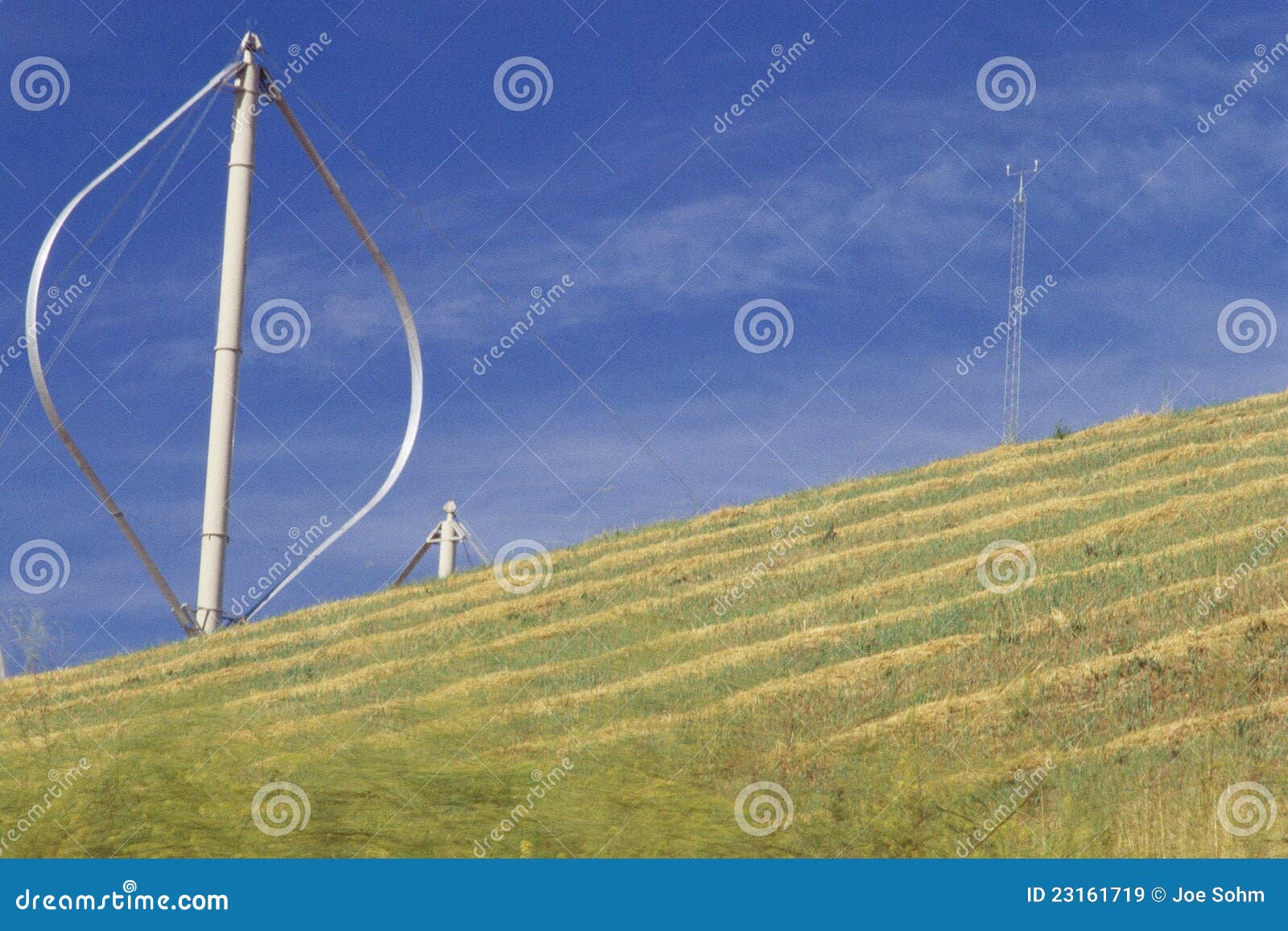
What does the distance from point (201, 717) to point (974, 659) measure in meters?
8.51

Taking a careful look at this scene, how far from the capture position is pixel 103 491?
2283 centimetres

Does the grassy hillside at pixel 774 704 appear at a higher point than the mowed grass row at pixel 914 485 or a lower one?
lower

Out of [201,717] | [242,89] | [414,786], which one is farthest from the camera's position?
[242,89]

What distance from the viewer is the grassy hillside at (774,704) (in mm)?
9852

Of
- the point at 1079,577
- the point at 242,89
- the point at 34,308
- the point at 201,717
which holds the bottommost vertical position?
the point at 201,717

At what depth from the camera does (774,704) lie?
12711 millimetres

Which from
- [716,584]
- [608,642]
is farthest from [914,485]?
[608,642]

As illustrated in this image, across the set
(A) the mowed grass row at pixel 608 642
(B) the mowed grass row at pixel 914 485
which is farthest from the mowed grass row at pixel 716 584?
(B) the mowed grass row at pixel 914 485

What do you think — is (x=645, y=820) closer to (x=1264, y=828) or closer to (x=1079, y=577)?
(x=1264, y=828)

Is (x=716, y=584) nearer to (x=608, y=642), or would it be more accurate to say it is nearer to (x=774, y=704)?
(x=608, y=642)

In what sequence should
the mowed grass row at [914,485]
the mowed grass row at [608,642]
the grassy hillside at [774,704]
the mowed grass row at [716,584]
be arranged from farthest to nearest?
1. the mowed grass row at [914,485]
2. the mowed grass row at [716,584]
3. the mowed grass row at [608,642]
4. the grassy hillside at [774,704]

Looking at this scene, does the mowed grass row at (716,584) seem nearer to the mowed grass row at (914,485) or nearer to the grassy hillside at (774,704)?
the grassy hillside at (774,704)

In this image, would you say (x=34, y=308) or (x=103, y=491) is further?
(x=103, y=491)

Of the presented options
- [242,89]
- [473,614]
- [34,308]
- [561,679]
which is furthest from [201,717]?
[242,89]
